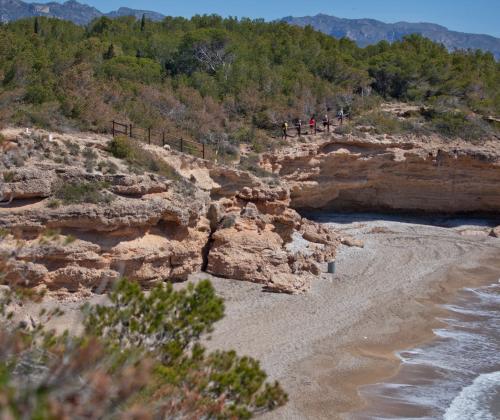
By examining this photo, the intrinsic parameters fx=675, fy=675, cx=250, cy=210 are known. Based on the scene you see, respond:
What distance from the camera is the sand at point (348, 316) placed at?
1667 centimetres

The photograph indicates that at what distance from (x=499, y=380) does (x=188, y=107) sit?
65.2 ft

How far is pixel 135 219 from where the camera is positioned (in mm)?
19766

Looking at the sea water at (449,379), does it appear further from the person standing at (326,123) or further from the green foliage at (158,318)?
the person standing at (326,123)

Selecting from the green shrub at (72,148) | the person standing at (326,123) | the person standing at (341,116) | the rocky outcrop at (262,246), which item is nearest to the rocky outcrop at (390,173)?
the person standing at (326,123)

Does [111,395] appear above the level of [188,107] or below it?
below

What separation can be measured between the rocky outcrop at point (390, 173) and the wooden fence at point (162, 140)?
4.16 m

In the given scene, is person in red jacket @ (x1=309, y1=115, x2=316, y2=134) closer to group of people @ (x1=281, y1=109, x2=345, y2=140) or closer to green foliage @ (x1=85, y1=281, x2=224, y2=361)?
group of people @ (x1=281, y1=109, x2=345, y2=140)

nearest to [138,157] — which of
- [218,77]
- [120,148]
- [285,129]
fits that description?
[120,148]

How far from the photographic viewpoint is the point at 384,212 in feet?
117

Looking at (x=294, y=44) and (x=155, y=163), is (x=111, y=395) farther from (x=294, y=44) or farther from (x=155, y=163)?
(x=294, y=44)

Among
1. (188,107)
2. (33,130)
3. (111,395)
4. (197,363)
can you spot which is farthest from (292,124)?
(111,395)

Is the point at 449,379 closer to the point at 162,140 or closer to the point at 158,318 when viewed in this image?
the point at 158,318

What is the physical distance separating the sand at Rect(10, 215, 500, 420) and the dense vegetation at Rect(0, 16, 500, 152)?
305 inches

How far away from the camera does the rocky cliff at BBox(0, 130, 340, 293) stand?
1823 centimetres
